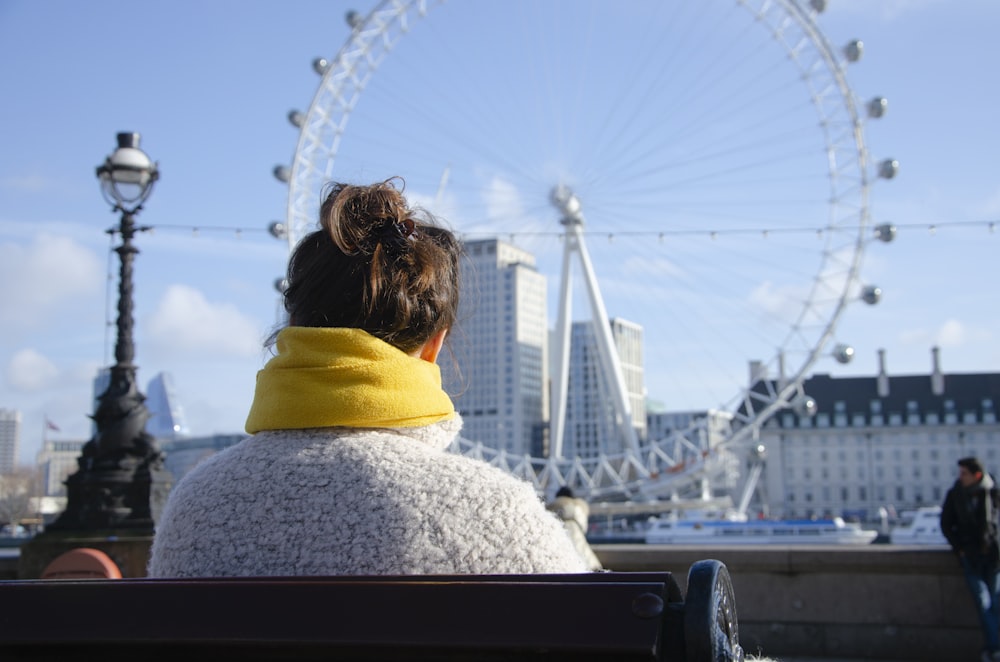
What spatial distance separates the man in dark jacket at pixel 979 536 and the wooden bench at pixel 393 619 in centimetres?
660

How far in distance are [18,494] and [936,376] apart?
6914cm

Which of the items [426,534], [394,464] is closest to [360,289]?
[394,464]

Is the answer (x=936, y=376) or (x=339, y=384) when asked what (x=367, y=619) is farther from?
(x=936, y=376)

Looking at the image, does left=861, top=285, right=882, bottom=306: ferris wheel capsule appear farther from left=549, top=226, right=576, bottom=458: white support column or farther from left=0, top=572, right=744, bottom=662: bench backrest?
left=0, top=572, right=744, bottom=662: bench backrest

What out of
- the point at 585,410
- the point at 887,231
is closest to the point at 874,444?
the point at 585,410

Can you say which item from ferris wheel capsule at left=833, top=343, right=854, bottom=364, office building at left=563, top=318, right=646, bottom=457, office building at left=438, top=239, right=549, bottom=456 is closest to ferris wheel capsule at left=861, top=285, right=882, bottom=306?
ferris wheel capsule at left=833, top=343, right=854, bottom=364

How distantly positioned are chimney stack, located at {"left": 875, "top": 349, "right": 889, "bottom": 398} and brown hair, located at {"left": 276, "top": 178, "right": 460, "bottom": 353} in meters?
93.6

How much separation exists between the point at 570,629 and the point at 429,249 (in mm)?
807

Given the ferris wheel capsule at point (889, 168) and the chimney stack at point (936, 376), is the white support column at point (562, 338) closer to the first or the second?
the ferris wheel capsule at point (889, 168)

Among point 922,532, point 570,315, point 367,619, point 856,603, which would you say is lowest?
point 922,532

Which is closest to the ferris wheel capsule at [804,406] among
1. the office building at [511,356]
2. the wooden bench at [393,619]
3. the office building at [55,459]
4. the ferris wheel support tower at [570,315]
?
the ferris wheel support tower at [570,315]

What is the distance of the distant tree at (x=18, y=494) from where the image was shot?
81.6 m

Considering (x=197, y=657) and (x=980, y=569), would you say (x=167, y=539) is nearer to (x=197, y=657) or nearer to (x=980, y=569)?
(x=197, y=657)

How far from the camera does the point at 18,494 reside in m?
90.2
